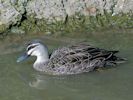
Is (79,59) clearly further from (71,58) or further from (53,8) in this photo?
(53,8)

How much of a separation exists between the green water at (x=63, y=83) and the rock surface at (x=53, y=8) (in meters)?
1.62

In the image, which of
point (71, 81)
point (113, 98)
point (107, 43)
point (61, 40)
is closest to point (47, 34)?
point (61, 40)

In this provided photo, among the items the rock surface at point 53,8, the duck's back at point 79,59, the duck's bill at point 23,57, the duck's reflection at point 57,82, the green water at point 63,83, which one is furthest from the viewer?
the rock surface at point 53,8

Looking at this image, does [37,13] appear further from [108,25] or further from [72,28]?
[108,25]

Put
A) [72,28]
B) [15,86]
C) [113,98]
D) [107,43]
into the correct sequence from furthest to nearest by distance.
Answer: [72,28] → [107,43] → [15,86] → [113,98]

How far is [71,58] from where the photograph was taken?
37.6ft

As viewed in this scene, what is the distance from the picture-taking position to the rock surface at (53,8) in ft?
44.2

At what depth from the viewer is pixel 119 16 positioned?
1393 centimetres

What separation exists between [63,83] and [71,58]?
86 cm

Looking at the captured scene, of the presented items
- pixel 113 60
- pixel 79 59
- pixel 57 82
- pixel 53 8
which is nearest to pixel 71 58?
pixel 79 59

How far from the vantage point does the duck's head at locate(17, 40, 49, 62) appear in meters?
11.6

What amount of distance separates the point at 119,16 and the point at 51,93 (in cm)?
438

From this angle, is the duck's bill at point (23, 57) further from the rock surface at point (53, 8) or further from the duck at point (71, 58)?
the rock surface at point (53, 8)

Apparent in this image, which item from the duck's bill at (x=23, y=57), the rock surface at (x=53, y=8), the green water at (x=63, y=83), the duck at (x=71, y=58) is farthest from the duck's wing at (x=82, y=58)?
the rock surface at (x=53, y=8)
